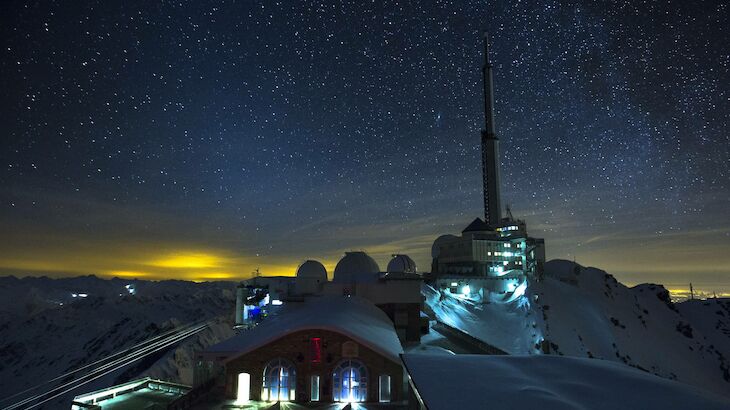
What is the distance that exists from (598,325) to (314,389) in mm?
62675

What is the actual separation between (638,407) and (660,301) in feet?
334

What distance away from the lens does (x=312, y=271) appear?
46.7 metres

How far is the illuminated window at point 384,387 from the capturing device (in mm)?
20156

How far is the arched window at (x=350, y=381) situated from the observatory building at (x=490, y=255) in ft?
175

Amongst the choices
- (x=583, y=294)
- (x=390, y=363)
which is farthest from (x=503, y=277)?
(x=390, y=363)

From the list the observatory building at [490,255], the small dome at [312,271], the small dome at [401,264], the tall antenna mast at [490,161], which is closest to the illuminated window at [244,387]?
the small dome at [312,271]

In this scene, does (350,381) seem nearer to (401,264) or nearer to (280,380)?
(280,380)

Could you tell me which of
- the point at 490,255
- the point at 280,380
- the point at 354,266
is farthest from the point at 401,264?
the point at 280,380

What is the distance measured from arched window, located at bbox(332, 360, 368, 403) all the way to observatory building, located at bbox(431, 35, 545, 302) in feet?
175

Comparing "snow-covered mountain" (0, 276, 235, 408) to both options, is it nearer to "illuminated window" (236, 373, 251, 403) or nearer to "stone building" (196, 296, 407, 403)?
"illuminated window" (236, 373, 251, 403)

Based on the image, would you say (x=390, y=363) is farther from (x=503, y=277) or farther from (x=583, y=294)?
(x=583, y=294)

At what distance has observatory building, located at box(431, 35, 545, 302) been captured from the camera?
232ft

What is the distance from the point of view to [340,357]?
20.7 m

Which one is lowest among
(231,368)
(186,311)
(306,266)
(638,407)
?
(186,311)
